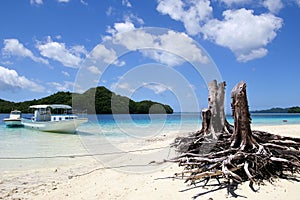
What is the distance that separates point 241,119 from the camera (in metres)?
6.29

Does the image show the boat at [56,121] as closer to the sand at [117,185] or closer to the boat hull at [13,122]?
the boat hull at [13,122]

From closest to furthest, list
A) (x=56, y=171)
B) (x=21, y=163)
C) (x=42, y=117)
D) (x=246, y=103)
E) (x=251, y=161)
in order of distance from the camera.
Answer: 1. (x=251, y=161)
2. (x=246, y=103)
3. (x=56, y=171)
4. (x=21, y=163)
5. (x=42, y=117)

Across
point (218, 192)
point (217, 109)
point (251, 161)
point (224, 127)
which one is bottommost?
point (218, 192)

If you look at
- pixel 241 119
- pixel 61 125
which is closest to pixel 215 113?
pixel 241 119

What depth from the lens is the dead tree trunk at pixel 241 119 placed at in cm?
624

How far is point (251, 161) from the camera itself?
5656 millimetres

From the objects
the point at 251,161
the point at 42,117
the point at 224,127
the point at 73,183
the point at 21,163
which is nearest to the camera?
the point at 251,161

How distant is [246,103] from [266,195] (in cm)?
228

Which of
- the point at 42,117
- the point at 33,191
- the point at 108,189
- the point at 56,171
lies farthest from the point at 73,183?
the point at 42,117

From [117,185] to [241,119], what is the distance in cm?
351

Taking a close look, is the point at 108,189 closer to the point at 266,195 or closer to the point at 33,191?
the point at 33,191

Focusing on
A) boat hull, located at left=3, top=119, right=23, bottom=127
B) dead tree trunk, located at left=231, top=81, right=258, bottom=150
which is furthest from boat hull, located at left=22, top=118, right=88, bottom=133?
dead tree trunk, located at left=231, top=81, right=258, bottom=150

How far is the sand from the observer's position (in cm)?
502

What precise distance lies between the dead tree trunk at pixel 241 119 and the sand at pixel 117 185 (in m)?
1.17
